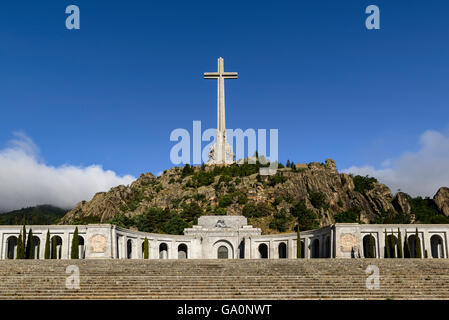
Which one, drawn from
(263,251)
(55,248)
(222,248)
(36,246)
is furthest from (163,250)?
(36,246)

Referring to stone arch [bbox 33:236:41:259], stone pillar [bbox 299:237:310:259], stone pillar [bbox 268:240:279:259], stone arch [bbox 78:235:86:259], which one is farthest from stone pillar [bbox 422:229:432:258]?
stone arch [bbox 33:236:41:259]

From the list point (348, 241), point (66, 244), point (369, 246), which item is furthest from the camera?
point (66, 244)

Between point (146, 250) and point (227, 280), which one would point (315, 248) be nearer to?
point (146, 250)

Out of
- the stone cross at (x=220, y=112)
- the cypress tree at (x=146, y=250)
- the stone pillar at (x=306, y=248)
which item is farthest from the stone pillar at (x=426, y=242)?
the stone cross at (x=220, y=112)

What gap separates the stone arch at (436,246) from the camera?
1674 inches

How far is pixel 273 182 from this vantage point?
8162 cm

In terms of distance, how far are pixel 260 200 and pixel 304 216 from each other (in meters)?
9.57

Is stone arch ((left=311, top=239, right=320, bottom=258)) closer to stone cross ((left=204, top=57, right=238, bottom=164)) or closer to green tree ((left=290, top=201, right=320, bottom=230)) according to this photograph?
green tree ((left=290, top=201, right=320, bottom=230))

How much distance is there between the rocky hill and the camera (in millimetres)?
70438

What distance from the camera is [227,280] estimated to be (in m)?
24.6

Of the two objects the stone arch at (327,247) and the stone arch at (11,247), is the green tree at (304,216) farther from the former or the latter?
the stone arch at (11,247)

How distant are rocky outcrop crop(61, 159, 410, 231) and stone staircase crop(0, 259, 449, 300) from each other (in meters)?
43.0
